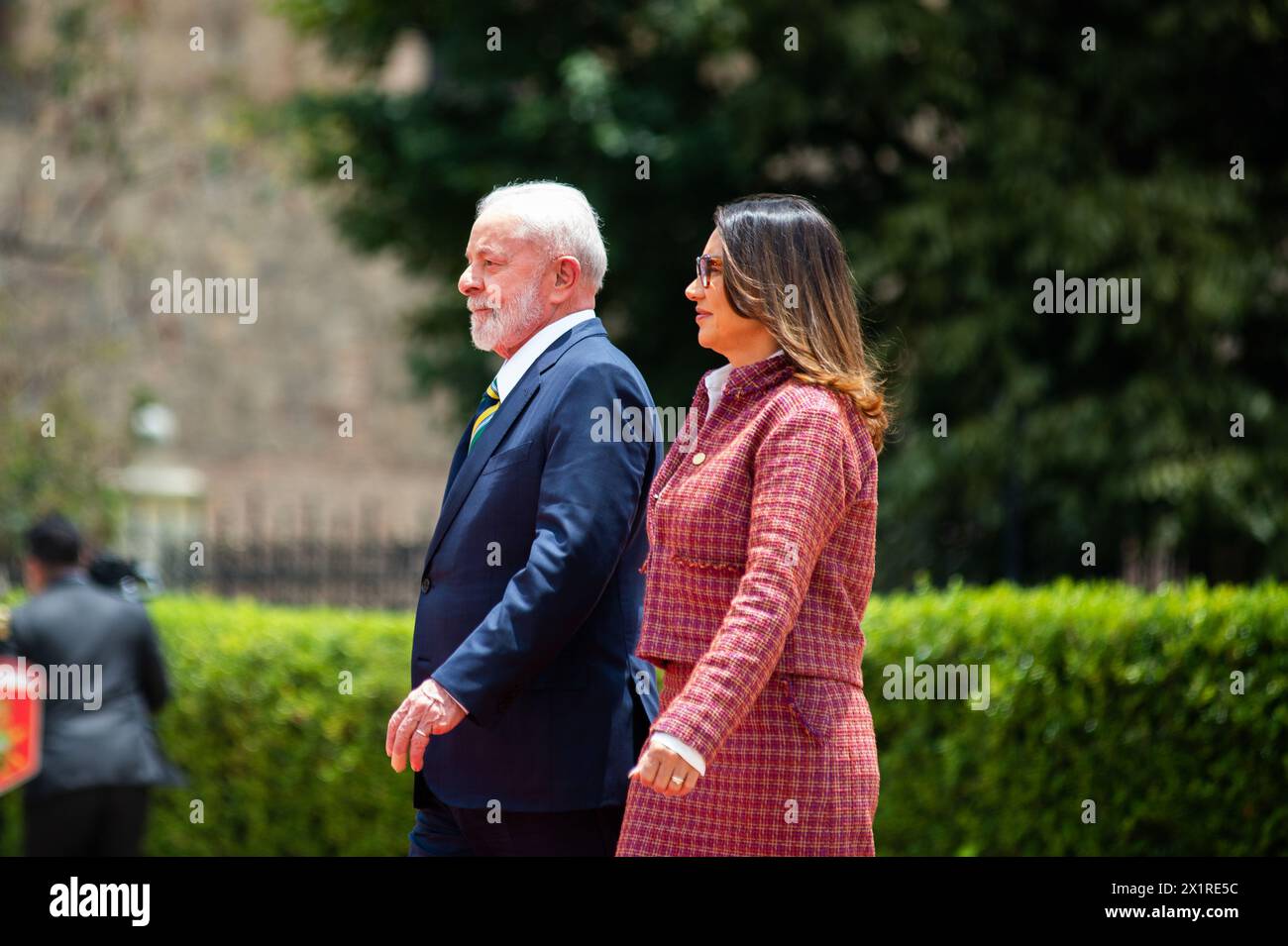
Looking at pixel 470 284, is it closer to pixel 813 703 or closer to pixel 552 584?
pixel 552 584

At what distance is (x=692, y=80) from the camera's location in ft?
44.0

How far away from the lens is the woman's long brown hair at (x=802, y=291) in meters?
3.11

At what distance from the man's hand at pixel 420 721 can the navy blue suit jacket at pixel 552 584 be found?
0.10 meters

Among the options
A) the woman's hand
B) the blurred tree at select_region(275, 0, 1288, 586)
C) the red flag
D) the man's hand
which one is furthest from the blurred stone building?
the woman's hand

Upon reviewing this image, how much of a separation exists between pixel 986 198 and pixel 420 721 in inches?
356

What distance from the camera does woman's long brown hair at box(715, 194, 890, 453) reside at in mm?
3107

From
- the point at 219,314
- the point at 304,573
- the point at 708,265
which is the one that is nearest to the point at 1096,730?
the point at 708,265

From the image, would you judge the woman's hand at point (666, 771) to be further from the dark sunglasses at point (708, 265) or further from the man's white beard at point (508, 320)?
the man's white beard at point (508, 320)

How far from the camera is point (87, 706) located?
6.76 metres

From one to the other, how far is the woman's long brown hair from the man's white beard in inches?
25.4

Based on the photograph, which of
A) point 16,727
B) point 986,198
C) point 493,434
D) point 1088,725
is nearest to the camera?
point 493,434

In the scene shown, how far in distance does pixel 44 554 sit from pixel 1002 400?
675 cm

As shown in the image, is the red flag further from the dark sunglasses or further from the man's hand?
the dark sunglasses

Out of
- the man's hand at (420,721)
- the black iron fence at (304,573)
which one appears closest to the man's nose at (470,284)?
the man's hand at (420,721)
